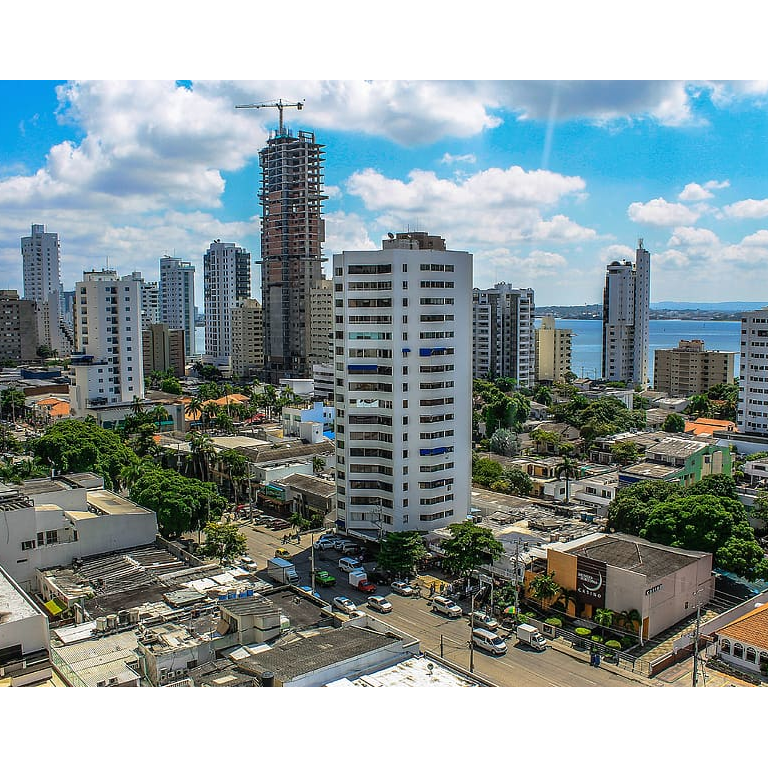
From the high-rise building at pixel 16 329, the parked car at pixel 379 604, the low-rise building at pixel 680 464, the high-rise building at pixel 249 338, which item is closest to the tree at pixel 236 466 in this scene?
the parked car at pixel 379 604

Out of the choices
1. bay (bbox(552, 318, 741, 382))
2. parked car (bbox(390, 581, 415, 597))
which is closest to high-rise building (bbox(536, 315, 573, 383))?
parked car (bbox(390, 581, 415, 597))

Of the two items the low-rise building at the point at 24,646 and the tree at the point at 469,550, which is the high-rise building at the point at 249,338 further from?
the low-rise building at the point at 24,646

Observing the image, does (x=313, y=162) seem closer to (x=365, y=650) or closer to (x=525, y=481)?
(x=525, y=481)

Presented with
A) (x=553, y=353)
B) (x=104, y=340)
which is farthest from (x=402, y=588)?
(x=553, y=353)

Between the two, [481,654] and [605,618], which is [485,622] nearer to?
[481,654]

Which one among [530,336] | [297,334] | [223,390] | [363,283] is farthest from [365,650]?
[297,334]

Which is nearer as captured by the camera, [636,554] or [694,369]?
[636,554]
